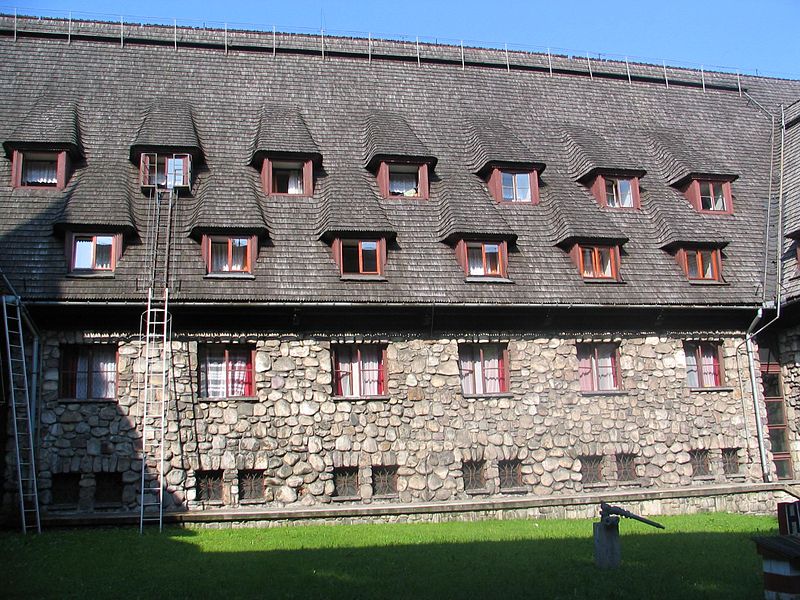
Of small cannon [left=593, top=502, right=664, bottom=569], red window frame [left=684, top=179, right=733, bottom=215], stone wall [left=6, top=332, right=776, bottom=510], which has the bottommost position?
small cannon [left=593, top=502, right=664, bottom=569]

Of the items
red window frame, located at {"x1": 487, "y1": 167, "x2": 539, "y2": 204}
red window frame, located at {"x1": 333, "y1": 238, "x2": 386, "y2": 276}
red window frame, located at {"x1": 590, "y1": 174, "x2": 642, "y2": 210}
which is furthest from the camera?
red window frame, located at {"x1": 590, "y1": 174, "x2": 642, "y2": 210}

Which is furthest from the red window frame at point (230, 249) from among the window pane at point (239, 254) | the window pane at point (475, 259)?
the window pane at point (475, 259)

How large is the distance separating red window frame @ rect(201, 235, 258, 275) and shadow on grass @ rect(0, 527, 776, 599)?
5894 mm

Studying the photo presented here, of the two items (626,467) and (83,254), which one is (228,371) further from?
(626,467)

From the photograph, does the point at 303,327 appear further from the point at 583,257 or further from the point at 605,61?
the point at 605,61

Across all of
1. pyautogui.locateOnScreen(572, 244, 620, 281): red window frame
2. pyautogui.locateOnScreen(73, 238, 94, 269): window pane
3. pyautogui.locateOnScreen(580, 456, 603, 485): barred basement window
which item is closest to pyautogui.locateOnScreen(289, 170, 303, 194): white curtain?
pyautogui.locateOnScreen(73, 238, 94, 269): window pane

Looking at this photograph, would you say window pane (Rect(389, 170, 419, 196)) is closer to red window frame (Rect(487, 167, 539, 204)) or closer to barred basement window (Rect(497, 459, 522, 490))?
red window frame (Rect(487, 167, 539, 204))

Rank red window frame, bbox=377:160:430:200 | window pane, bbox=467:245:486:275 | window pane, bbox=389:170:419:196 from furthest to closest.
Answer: window pane, bbox=389:170:419:196
red window frame, bbox=377:160:430:200
window pane, bbox=467:245:486:275

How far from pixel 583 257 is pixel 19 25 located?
1623cm

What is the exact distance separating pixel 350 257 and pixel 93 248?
17.4ft

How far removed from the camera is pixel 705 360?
19.3 meters

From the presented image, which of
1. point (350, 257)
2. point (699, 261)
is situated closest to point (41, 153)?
point (350, 257)

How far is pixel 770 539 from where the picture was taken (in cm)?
855

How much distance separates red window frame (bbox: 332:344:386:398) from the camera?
17.4 meters
